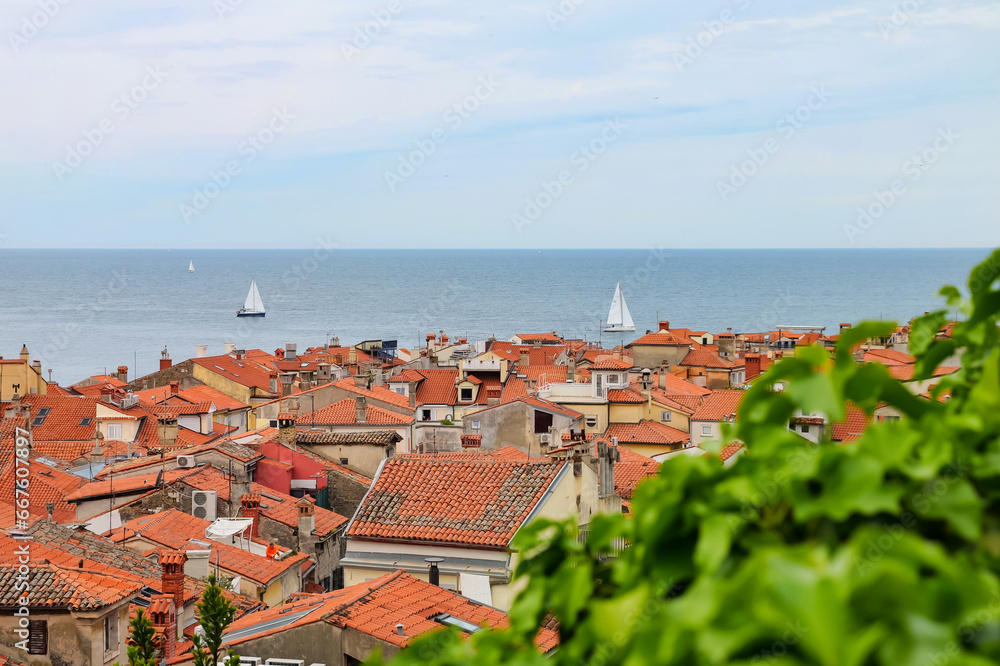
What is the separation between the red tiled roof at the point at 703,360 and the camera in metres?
58.1

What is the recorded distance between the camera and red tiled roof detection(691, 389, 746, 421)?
40.4 metres

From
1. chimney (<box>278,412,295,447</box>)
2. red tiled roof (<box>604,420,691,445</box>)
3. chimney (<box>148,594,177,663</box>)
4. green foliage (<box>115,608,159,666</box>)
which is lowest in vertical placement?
red tiled roof (<box>604,420,691,445</box>)

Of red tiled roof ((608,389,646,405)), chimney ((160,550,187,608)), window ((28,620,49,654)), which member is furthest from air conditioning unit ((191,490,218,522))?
red tiled roof ((608,389,646,405))

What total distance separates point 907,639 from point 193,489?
22.8 m

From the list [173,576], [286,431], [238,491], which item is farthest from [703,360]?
[173,576]

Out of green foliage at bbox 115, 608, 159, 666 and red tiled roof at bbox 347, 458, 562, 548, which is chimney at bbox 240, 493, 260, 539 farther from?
green foliage at bbox 115, 608, 159, 666

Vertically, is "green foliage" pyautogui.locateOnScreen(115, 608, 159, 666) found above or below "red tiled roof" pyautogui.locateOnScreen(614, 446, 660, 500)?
above

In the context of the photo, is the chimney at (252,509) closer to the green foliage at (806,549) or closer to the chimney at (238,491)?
the chimney at (238,491)

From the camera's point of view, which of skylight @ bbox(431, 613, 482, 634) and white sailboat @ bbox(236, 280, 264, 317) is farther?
white sailboat @ bbox(236, 280, 264, 317)

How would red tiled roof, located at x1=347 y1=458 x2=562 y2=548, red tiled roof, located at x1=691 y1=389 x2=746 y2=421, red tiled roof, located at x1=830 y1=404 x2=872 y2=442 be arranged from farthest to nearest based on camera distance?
red tiled roof, located at x1=691 y1=389 x2=746 y2=421 → red tiled roof, located at x1=830 y1=404 x2=872 y2=442 → red tiled roof, located at x1=347 y1=458 x2=562 y2=548

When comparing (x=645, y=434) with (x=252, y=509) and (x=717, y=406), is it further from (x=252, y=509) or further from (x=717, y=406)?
(x=252, y=509)

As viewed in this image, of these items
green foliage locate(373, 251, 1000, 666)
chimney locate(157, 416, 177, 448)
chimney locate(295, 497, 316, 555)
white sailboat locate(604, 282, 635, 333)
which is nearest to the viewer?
green foliage locate(373, 251, 1000, 666)

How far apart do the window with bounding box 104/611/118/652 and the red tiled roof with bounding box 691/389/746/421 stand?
28676 millimetres

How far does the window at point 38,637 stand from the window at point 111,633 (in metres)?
0.64
